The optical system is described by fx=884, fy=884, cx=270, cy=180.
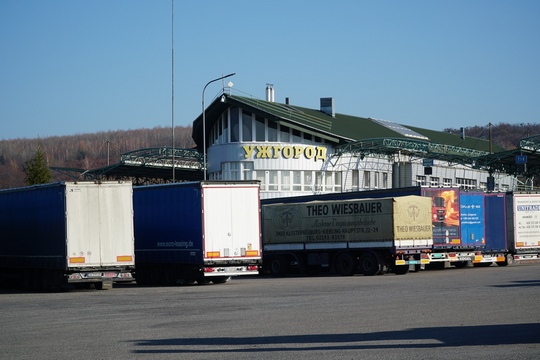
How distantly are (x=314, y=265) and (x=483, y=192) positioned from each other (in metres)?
8.48

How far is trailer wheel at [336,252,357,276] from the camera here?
3775 centimetres

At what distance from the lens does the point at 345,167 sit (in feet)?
205

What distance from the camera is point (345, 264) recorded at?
38.2 meters

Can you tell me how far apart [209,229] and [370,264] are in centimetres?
858

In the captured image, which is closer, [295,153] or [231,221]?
[231,221]

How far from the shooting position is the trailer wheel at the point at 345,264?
124 feet

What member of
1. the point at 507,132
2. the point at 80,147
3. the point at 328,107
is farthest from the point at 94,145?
the point at 328,107

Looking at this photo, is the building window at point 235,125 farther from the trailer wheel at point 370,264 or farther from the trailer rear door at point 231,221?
the trailer rear door at point 231,221

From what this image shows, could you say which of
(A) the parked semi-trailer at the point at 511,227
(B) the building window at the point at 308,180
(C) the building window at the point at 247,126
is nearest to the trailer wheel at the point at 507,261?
(A) the parked semi-trailer at the point at 511,227

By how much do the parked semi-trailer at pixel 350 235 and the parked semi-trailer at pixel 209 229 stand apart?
6.41m

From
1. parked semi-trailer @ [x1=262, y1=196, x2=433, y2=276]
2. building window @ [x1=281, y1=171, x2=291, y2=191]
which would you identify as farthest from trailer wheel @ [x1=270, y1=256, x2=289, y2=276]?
building window @ [x1=281, y1=171, x2=291, y2=191]

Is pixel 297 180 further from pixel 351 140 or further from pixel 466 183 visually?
pixel 466 183

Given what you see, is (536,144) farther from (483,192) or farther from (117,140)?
(117,140)

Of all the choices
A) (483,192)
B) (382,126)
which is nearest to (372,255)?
(483,192)
